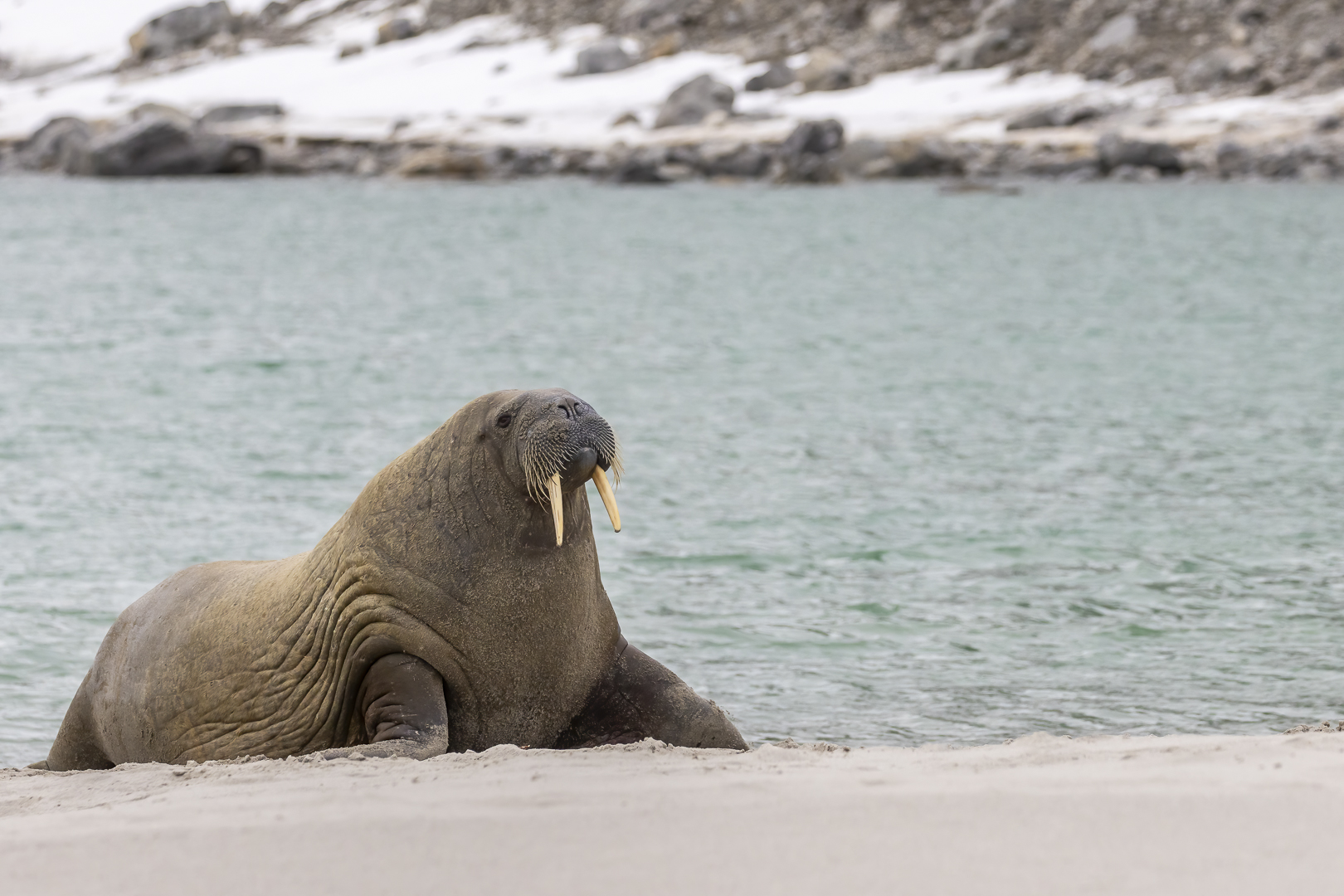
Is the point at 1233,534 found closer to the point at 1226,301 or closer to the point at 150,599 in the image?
the point at 150,599

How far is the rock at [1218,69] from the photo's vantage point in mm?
54250

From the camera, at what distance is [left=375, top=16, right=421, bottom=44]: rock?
81438 millimetres

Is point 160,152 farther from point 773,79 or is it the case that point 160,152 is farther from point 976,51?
point 976,51

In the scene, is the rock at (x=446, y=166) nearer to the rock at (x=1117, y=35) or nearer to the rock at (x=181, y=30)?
the rock at (x=1117, y=35)

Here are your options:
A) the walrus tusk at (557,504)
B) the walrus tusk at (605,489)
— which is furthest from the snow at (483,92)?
the walrus tusk at (557,504)

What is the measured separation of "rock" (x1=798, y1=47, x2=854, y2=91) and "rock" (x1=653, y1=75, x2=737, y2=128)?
4641 millimetres

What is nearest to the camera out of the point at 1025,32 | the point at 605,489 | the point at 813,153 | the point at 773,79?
the point at 605,489

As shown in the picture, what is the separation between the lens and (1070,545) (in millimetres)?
9352

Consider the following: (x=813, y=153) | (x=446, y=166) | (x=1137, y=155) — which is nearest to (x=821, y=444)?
(x=1137, y=155)

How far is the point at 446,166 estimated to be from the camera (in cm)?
5516

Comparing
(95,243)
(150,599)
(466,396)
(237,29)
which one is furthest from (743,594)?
(237,29)

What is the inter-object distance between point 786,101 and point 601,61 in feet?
37.5

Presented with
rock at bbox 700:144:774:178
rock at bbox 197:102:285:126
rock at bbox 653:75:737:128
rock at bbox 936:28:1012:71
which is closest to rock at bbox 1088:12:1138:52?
rock at bbox 936:28:1012:71

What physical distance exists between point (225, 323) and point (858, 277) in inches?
442
